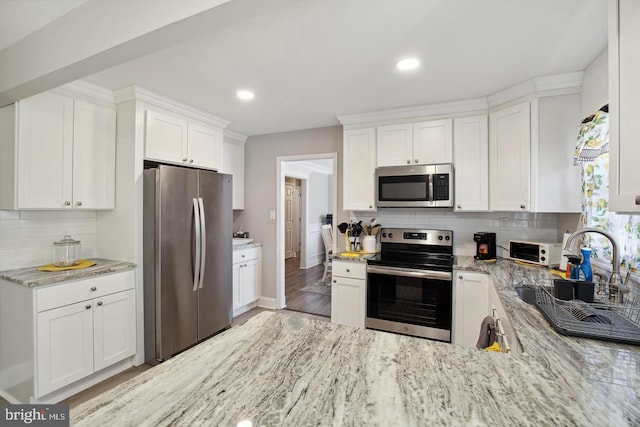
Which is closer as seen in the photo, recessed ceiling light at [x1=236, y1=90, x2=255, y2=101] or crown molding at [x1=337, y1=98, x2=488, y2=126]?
recessed ceiling light at [x1=236, y1=90, x2=255, y2=101]

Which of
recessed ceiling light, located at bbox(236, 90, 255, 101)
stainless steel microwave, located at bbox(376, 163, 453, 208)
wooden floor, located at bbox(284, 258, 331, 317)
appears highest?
recessed ceiling light, located at bbox(236, 90, 255, 101)

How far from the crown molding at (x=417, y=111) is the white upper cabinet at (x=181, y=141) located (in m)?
1.49

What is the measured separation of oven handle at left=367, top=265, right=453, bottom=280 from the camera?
101 inches

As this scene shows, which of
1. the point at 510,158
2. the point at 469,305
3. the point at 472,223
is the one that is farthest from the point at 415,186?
the point at 469,305

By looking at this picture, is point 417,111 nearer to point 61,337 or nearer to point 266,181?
point 266,181

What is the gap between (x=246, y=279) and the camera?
378 cm

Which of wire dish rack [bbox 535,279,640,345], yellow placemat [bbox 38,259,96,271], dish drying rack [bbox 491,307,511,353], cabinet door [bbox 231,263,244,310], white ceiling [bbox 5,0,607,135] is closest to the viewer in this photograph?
wire dish rack [bbox 535,279,640,345]

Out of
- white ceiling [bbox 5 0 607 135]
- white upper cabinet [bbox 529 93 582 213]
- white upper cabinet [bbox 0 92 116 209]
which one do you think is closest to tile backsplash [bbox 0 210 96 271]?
white upper cabinet [bbox 0 92 116 209]

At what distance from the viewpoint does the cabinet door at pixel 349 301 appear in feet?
9.48

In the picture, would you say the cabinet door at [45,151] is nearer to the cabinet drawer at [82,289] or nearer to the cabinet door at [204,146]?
the cabinet drawer at [82,289]

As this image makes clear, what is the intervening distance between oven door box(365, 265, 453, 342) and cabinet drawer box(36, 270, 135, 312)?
2.17m

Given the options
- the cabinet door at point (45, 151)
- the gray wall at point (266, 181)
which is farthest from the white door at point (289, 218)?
the cabinet door at point (45, 151)

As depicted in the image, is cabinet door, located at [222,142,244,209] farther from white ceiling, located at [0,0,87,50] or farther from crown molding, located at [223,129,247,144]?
white ceiling, located at [0,0,87,50]

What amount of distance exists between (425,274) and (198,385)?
2.23m
